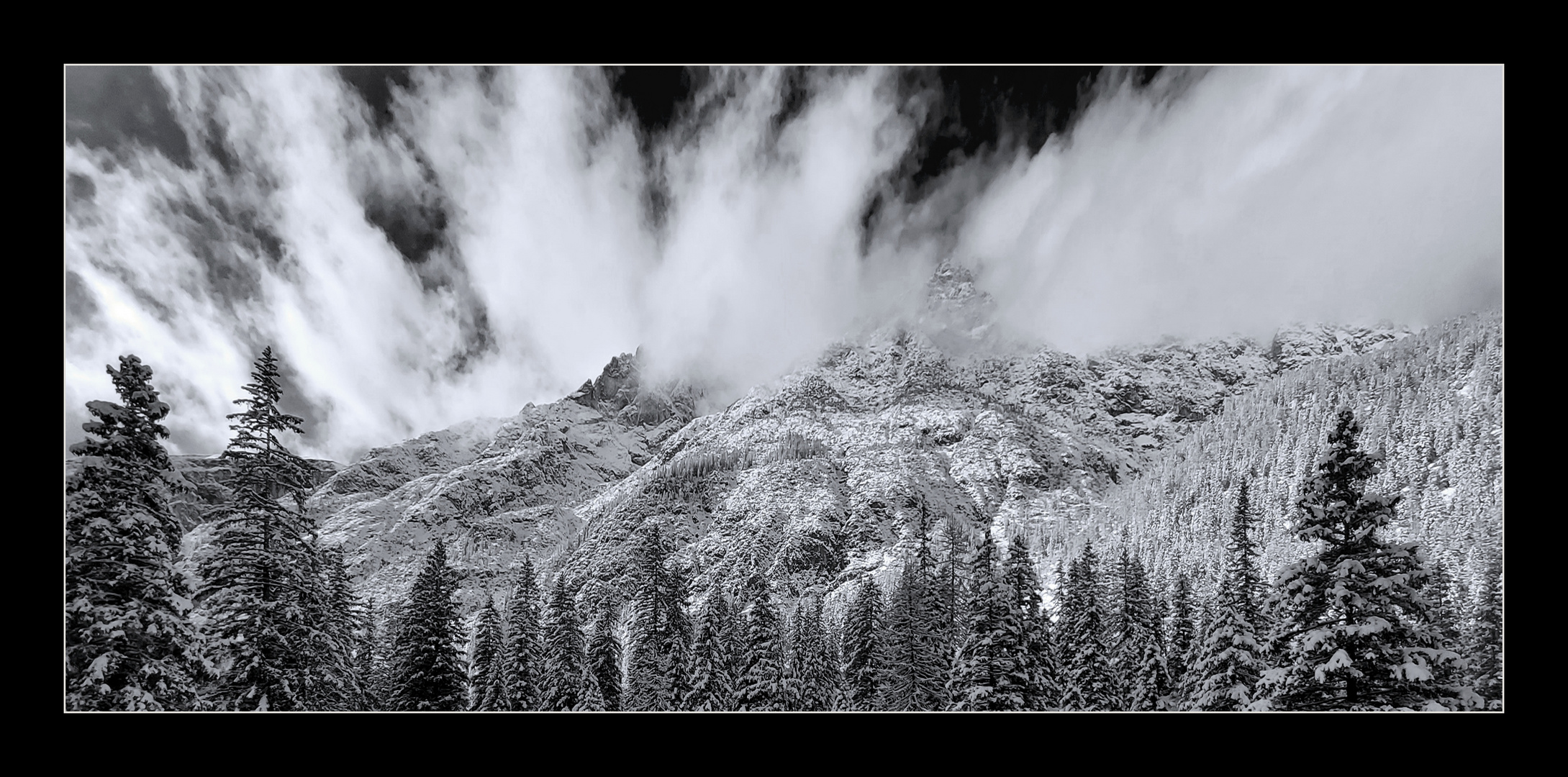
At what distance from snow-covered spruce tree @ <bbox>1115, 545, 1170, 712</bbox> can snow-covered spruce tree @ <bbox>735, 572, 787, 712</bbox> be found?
620 inches

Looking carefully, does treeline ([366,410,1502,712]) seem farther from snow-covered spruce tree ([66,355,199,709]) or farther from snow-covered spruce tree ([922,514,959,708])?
snow-covered spruce tree ([66,355,199,709])

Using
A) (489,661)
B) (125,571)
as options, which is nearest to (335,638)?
(489,661)

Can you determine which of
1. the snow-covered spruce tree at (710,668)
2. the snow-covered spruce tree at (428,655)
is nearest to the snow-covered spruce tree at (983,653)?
the snow-covered spruce tree at (710,668)

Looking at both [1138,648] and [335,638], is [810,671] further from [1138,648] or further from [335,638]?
[335,638]

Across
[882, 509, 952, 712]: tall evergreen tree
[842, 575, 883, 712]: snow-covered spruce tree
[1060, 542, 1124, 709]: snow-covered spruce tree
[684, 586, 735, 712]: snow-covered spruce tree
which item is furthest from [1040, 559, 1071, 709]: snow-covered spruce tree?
[684, 586, 735, 712]: snow-covered spruce tree

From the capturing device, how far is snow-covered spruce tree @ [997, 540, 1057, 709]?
21234 millimetres

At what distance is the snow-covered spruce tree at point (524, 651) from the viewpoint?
27.8 metres

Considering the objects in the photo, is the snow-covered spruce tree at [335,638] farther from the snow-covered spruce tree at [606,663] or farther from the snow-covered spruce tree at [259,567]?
the snow-covered spruce tree at [606,663]

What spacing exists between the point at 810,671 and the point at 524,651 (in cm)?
1386

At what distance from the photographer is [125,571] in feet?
37.6

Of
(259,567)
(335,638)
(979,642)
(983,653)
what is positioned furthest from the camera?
(979,642)
